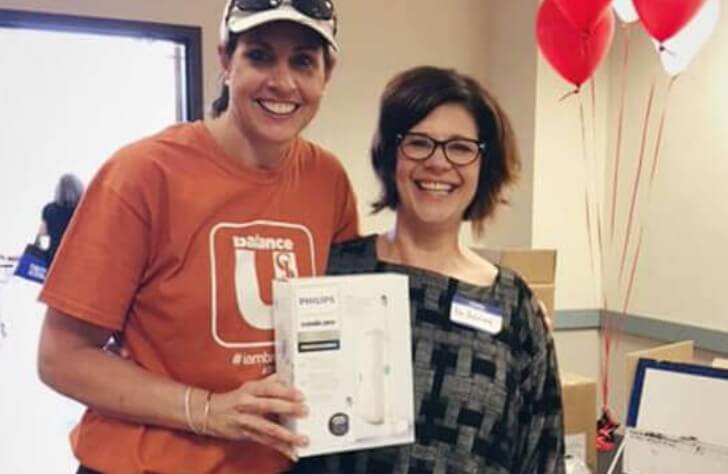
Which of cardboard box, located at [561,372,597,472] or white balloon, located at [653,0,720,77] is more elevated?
white balloon, located at [653,0,720,77]

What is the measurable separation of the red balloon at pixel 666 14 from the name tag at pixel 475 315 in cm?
137

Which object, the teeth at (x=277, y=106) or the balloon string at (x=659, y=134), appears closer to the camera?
the teeth at (x=277, y=106)

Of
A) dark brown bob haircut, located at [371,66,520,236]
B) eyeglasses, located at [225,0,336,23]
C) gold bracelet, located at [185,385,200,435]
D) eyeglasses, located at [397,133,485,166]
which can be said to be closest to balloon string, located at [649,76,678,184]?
dark brown bob haircut, located at [371,66,520,236]

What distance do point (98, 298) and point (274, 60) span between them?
447 mm

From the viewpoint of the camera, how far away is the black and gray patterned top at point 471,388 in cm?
126

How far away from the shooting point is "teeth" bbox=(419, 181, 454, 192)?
1327mm

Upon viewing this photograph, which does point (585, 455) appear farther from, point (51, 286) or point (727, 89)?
point (727, 89)

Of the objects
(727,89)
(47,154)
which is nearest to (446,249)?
(727,89)

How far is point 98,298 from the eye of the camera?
42.4 inches

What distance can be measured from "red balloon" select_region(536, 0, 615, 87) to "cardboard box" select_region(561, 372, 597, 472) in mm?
1111

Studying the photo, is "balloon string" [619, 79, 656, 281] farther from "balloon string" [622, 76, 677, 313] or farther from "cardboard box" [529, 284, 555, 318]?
"cardboard box" [529, 284, 555, 318]

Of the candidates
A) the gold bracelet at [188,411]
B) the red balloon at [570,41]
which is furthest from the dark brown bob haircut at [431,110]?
the red balloon at [570,41]

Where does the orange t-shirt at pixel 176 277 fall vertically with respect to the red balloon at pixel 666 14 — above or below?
below

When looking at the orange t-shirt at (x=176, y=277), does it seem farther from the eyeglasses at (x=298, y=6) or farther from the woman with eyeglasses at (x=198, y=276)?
the eyeglasses at (x=298, y=6)
